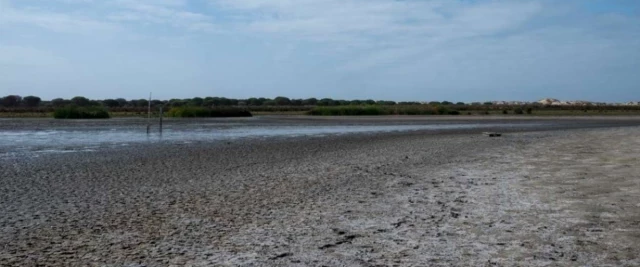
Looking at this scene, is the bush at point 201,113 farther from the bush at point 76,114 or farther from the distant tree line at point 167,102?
the distant tree line at point 167,102

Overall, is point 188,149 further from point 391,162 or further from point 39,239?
point 39,239

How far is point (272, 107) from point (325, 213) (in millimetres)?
86783

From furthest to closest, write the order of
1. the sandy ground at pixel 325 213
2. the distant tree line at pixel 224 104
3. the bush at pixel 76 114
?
the distant tree line at pixel 224 104 → the bush at pixel 76 114 → the sandy ground at pixel 325 213

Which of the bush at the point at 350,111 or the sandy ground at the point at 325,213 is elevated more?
the bush at the point at 350,111

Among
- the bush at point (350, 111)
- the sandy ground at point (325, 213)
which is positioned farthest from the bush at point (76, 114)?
the sandy ground at point (325, 213)

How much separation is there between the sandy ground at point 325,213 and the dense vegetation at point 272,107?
41.6 meters

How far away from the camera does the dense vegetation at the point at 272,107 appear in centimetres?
6072

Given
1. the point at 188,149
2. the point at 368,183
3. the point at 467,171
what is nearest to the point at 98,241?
the point at 368,183

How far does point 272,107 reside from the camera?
93.6 m

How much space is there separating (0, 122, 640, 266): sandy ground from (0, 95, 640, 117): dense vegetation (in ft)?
137

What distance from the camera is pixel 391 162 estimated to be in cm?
1328

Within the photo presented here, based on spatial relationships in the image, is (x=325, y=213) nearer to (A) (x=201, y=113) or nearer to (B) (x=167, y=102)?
(A) (x=201, y=113)

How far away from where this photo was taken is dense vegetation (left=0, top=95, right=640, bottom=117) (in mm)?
60719

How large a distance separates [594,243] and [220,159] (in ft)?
33.5
